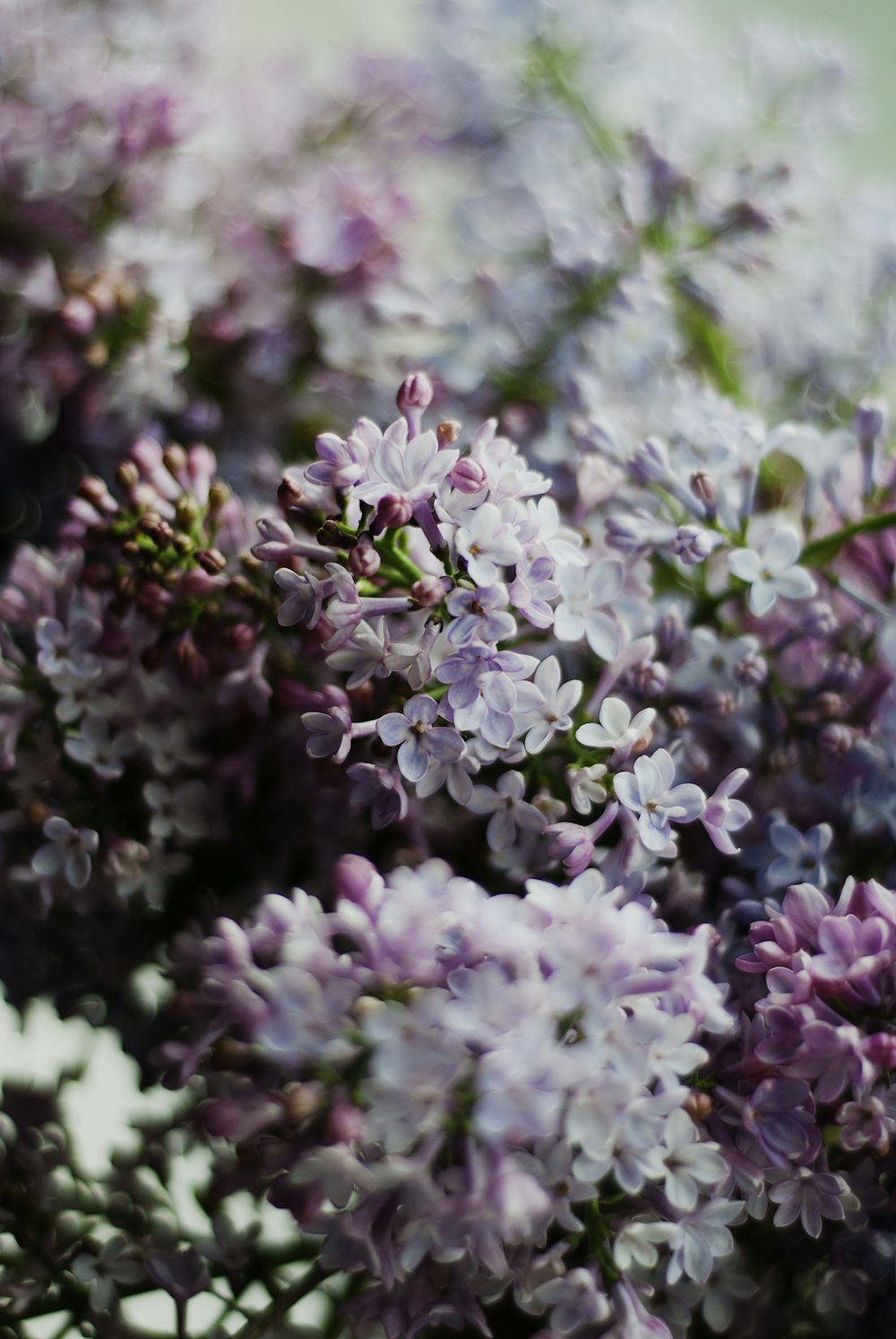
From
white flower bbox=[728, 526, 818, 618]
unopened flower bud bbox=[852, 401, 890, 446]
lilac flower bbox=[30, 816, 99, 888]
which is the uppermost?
unopened flower bud bbox=[852, 401, 890, 446]

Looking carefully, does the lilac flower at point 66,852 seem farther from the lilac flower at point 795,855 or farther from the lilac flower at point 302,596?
the lilac flower at point 795,855

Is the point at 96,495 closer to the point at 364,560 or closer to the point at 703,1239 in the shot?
the point at 364,560

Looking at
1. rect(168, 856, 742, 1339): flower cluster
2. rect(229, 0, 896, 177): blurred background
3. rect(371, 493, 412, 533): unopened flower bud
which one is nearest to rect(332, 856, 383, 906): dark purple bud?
rect(168, 856, 742, 1339): flower cluster

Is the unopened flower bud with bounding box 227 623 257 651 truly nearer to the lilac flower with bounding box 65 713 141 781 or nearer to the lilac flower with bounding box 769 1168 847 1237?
the lilac flower with bounding box 65 713 141 781

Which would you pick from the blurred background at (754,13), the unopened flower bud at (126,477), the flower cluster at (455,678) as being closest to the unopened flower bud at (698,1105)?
the flower cluster at (455,678)

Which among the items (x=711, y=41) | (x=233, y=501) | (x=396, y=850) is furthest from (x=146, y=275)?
(x=711, y=41)

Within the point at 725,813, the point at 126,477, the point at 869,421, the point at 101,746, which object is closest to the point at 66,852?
the point at 101,746
